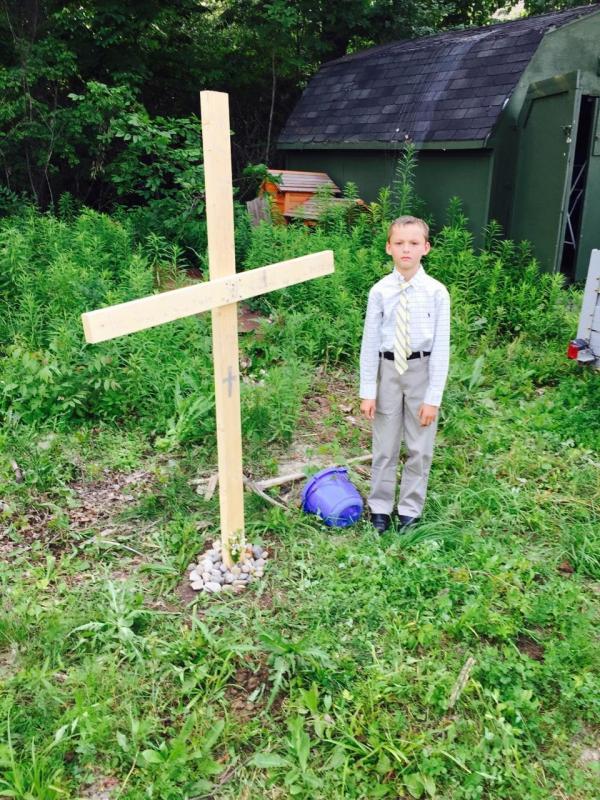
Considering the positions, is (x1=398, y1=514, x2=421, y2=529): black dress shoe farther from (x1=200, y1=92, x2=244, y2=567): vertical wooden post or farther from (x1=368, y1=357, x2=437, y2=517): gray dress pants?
(x1=200, y1=92, x2=244, y2=567): vertical wooden post

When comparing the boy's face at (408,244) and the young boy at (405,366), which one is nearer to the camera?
the boy's face at (408,244)

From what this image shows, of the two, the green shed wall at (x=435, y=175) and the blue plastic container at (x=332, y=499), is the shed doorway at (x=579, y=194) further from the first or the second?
the blue plastic container at (x=332, y=499)

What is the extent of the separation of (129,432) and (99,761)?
2.57 m

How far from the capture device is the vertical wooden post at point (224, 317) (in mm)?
2781

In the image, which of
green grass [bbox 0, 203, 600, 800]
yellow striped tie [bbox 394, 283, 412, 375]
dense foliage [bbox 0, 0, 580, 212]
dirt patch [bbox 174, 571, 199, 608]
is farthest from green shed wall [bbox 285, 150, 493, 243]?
dirt patch [bbox 174, 571, 199, 608]

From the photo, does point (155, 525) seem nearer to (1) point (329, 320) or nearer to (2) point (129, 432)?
(2) point (129, 432)

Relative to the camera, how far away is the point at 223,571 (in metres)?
3.31

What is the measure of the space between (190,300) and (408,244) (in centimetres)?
109

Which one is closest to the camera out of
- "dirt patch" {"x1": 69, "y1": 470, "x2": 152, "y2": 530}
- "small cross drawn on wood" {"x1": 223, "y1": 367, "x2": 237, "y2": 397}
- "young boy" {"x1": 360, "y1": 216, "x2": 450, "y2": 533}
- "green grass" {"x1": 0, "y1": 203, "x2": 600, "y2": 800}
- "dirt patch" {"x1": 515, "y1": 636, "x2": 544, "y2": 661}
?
"green grass" {"x1": 0, "y1": 203, "x2": 600, "y2": 800}

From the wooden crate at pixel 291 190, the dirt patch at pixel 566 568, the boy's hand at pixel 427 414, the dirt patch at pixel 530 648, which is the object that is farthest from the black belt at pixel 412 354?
the wooden crate at pixel 291 190

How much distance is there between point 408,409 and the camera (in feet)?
11.6

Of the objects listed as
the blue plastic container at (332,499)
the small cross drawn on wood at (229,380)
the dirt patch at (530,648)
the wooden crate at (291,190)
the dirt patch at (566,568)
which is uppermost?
the wooden crate at (291,190)

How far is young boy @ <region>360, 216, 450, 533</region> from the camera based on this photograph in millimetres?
3332

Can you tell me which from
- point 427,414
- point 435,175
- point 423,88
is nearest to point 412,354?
point 427,414
